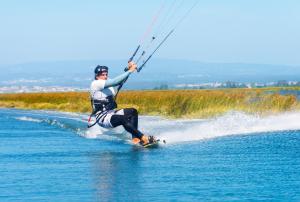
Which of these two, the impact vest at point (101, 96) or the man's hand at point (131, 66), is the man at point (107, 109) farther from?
the man's hand at point (131, 66)

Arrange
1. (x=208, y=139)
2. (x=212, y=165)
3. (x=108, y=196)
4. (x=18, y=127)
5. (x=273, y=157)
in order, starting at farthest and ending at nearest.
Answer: (x=18, y=127)
(x=208, y=139)
(x=273, y=157)
(x=212, y=165)
(x=108, y=196)

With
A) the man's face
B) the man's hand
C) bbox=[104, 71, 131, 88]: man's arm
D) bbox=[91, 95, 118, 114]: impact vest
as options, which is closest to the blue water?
bbox=[91, 95, 118, 114]: impact vest

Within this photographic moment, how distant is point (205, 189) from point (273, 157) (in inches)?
173

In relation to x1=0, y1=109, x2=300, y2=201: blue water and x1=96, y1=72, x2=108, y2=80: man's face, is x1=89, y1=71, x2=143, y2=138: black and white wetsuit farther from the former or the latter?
x1=0, y1=109, x2=300, y2=201: blue water

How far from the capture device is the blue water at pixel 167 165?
540 inches

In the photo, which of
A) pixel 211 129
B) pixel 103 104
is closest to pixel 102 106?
pixel 103 104

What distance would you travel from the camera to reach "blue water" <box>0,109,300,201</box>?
13.7 metres

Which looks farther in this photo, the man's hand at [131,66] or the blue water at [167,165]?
the man's hand at [131,66]

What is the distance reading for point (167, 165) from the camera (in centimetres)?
1703

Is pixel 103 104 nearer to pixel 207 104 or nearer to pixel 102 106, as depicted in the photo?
pixel 102 106

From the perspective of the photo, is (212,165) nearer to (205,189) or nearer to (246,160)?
(246,160)

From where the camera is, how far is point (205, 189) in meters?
14.0

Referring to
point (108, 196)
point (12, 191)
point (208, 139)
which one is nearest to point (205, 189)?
point (108, 196)

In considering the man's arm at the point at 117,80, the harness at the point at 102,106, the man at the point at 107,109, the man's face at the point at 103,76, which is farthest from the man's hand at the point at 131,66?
the harness at the point at 102,106
